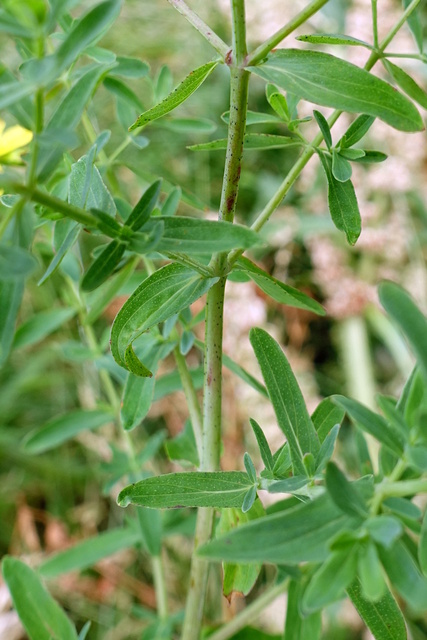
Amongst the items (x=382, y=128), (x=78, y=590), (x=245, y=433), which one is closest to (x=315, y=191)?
(x=382, y=128)

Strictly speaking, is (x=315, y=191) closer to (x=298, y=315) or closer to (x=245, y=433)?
(x=298, y=315)

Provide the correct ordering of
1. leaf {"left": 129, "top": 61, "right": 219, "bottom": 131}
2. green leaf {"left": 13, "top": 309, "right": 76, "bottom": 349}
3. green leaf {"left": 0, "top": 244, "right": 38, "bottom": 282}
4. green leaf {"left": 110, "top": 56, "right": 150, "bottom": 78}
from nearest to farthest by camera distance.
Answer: green leaf {"left": 0, "top": 244, "right": 38, "bottom": 282}
leaf {"left": 129, "top": 61, "right": 219, "bottom": 131}
green leaf {"left": 110, "top": 56, "right": 150, "bottom": 78}
green leaf {"left": 13, "top": 309, "right": 76, "bottom": 349}

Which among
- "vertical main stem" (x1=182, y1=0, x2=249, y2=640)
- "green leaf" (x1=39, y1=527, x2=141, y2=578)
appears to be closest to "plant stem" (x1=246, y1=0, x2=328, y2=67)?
"vertical main stem" (x1=182, y1=0, x2=249, y2=640)

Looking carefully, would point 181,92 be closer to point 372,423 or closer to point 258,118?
point 258,118

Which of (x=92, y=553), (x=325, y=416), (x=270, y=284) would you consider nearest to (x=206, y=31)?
(x=270, y=284)

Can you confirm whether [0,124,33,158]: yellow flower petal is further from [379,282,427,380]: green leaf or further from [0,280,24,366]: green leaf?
[379,282,427,380]: green leaf

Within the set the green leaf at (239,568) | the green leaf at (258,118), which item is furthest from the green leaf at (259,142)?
the green leaf at (239,568)

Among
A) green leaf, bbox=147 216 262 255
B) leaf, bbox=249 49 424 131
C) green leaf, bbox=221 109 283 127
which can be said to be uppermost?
leaf, bbox=249 49 424 131
